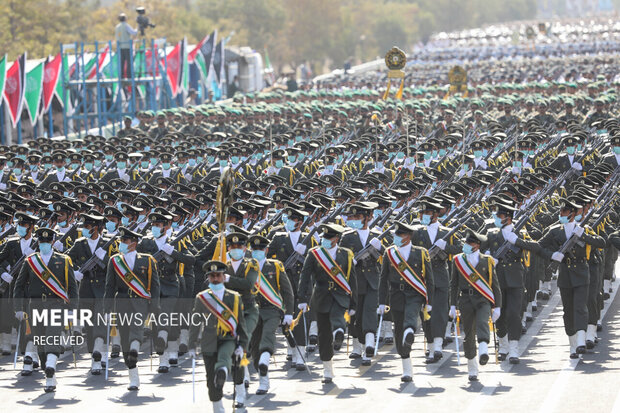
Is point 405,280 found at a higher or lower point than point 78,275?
lower

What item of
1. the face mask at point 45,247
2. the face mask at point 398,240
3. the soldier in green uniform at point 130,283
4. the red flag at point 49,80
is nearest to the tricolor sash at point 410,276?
the face mask at point 398,240

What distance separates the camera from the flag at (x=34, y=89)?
4166cm

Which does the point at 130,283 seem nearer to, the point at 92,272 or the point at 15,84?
the point at 92,272

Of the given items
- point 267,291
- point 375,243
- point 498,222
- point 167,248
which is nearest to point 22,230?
point 167,248

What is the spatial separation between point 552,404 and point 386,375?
217cm

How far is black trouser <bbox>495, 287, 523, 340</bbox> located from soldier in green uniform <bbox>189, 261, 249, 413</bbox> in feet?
12.2

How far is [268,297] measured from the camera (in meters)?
14.7

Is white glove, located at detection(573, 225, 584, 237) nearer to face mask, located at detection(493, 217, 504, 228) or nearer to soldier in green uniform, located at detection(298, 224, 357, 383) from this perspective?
face mask, located at detection(493, 217, 504, 228)

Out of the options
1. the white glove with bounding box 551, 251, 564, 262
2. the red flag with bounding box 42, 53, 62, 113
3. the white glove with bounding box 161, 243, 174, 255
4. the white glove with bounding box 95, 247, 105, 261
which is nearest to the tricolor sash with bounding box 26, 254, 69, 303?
the white glove with bounding box 95, 247, 105, 261

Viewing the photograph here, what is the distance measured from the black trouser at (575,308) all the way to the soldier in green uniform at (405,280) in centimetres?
161

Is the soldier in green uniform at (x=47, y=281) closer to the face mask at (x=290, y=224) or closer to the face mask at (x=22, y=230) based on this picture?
the face mask at (x=22, y=230)

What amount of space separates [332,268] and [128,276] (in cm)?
202

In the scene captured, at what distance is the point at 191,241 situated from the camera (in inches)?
697

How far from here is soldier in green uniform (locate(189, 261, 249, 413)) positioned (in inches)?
517
